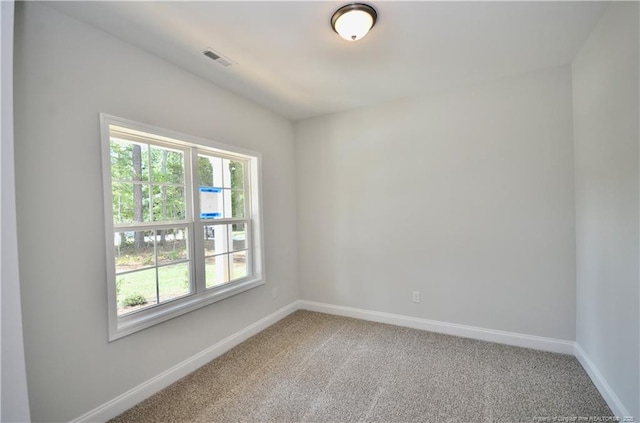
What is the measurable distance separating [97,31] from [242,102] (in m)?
1.36

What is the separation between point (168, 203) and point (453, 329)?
318 centimetres

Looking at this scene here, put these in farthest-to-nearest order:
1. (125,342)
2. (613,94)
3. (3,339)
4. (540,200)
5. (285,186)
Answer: (285,186) < (540,200) < (125,342) < (613,94) < (3,339)

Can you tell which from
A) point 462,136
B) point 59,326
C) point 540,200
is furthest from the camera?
point 462,136

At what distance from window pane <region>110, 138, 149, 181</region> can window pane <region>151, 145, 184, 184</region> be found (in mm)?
68

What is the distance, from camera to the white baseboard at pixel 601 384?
1783 mm

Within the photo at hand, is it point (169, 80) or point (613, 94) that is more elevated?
point (169, 80)

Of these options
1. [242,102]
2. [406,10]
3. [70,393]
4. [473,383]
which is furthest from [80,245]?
[473,383]

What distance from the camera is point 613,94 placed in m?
1.83

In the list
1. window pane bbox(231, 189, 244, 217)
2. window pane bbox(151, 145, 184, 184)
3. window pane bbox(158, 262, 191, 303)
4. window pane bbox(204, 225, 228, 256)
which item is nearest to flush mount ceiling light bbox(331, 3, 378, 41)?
window pane bbox(151, 145, 184, 184)

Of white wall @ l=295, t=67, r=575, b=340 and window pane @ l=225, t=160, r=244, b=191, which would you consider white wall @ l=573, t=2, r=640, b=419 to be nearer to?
white wall @ l=295, t=67, r=575, b=340

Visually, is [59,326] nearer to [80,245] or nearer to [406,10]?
[80,245]

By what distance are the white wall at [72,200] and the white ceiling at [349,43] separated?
0.71ft

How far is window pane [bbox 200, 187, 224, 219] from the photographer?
9.20 feet

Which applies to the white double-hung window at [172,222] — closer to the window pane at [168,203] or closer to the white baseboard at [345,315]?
the window pane at [168,203]
